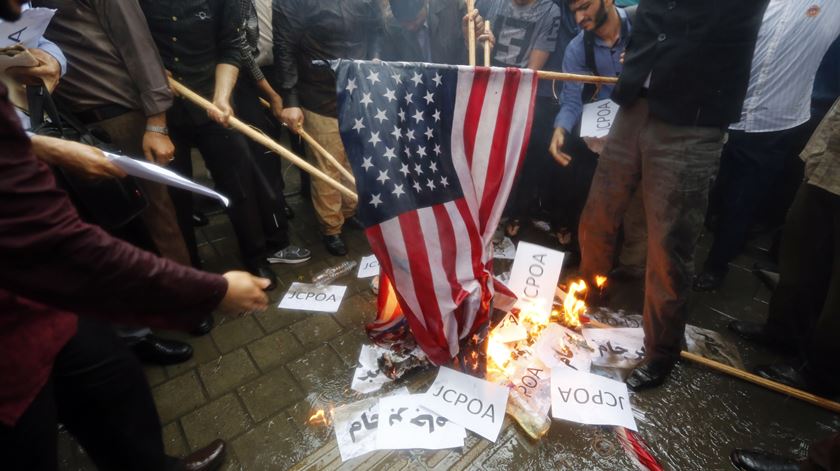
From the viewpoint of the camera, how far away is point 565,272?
461 cm

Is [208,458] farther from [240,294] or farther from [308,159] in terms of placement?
[308,159]

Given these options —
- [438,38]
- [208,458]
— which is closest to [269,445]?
[208,458]

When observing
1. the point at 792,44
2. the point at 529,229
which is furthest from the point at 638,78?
the point at 529,229

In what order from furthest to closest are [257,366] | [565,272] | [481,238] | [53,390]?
[565,272] → [257,366] → [481,238] → [53,390]

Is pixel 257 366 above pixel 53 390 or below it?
below

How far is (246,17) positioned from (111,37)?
4.16 ft

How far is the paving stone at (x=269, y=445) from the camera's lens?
261cm

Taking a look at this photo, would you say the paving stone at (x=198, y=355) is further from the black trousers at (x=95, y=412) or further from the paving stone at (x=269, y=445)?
the black trousers at (x=95, y=412)

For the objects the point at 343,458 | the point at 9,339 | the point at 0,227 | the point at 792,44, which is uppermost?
the point at 792,44

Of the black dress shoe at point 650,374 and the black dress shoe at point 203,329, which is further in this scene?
the black dress shoe at point 203,329

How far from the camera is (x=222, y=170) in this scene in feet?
12.4

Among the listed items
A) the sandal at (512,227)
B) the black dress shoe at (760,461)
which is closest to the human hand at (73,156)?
the black dress shoe at (760,461)

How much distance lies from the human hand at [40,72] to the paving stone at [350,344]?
2.55 m

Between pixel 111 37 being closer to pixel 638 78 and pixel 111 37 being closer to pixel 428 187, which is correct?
pixel 428 187
